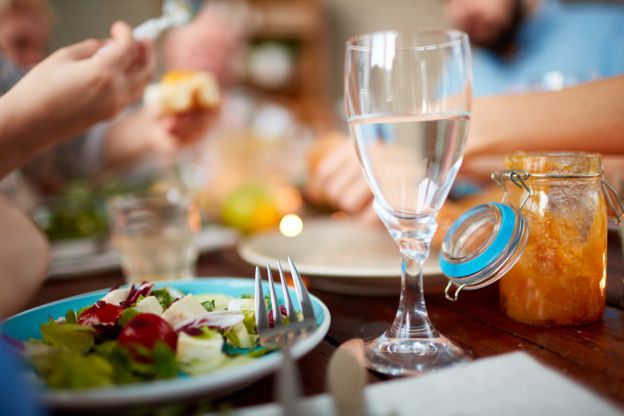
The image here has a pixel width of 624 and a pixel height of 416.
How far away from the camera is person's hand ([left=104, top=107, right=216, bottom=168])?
3.51 ft

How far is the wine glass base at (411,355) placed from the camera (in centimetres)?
40

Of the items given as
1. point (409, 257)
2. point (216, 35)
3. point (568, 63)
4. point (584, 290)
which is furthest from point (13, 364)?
point (216, 35)

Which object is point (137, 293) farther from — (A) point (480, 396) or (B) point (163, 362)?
(A) point (480, 396)

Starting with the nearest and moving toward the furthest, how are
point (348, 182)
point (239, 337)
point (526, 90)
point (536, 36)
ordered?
point (239, 337), point (348, 182), point (526, 90), point (536, 36)

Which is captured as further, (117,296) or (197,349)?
(117,296)

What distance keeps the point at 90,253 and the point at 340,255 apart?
52cm

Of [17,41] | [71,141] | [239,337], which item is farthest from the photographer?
[71,141]

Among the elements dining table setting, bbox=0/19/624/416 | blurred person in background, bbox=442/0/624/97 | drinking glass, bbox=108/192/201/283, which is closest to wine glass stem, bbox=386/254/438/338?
dining table setting, bbox=0/19/624/416

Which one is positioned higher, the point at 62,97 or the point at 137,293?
the point at 62,97

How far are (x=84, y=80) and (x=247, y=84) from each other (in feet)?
12.0

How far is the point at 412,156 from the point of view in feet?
1.38

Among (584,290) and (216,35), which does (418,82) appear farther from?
(216,35)

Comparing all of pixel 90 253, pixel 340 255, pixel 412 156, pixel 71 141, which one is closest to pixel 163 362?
pixel 412 156

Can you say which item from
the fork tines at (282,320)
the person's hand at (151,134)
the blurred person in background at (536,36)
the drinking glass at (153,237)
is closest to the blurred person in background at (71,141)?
the person's hand at (151,134)
